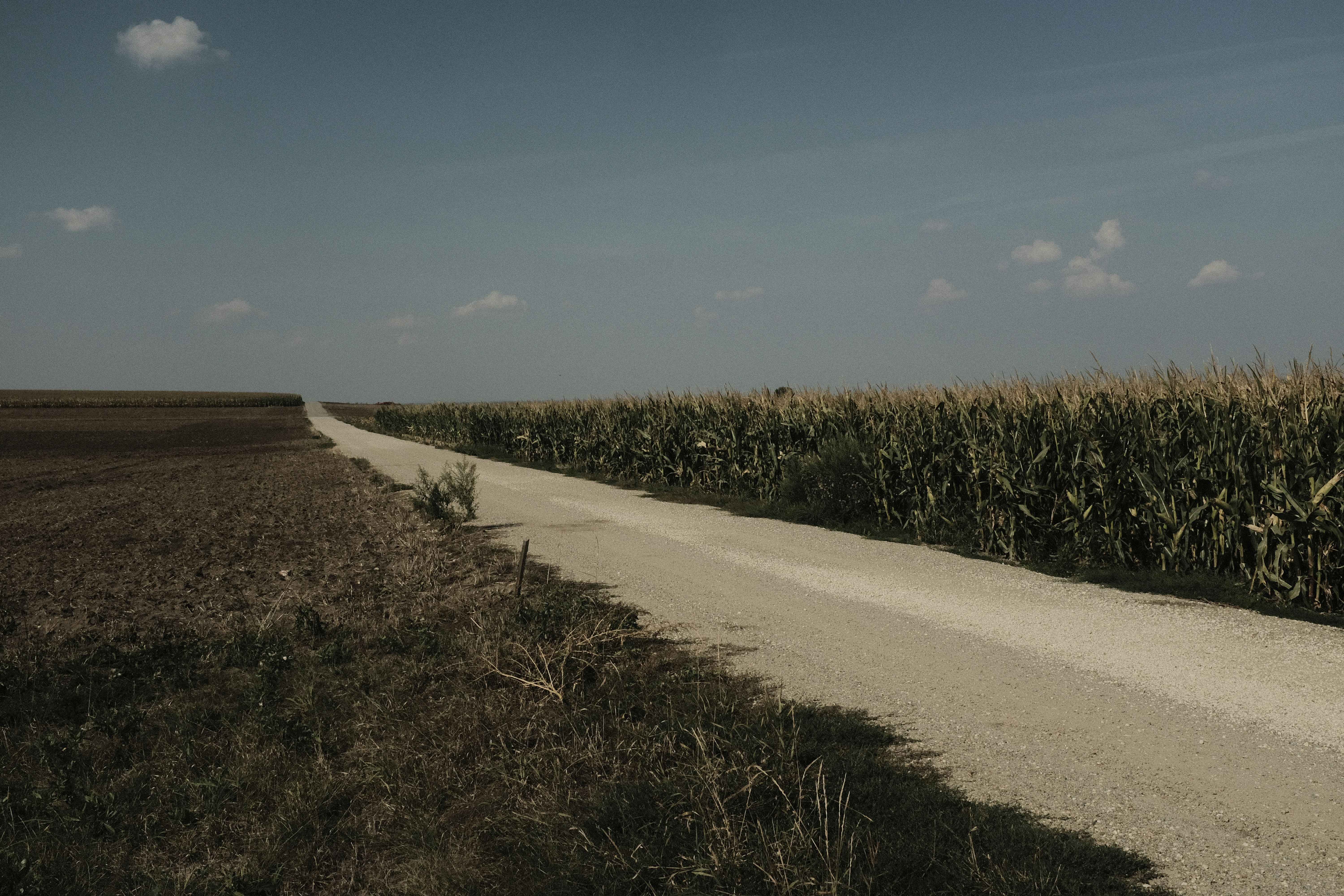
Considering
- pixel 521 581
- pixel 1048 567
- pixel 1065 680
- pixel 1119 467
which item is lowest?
pixel 1065 680

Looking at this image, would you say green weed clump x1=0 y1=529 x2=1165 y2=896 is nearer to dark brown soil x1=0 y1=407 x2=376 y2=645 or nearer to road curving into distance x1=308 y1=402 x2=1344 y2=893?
road curving into distance x1=308 y1=402 x2=1344 y2=893

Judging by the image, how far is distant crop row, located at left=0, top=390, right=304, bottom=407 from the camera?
335 feet

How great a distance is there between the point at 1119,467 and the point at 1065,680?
478 cm

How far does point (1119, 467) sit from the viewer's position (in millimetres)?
10258

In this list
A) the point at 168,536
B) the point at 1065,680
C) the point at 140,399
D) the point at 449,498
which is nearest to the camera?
the point at 1065,680

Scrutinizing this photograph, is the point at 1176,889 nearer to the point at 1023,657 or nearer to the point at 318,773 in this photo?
the point at 1023,657

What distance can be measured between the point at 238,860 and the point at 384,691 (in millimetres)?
2017

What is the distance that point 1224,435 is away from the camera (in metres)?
9.38

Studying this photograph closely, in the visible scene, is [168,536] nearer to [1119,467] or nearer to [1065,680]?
[1065,680]

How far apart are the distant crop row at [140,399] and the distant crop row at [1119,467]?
363ft

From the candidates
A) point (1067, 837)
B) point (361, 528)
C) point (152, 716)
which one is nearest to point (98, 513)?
point (361, 528)

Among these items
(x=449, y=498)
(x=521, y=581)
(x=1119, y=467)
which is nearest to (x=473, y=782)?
(x=521, y=581)

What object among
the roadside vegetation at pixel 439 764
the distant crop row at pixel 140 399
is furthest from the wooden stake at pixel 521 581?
the distant crop row at pixel 140 399

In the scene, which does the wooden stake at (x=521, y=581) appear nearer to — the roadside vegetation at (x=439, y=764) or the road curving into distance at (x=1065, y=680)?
the roadside vegetation at (x=439, y=764)
